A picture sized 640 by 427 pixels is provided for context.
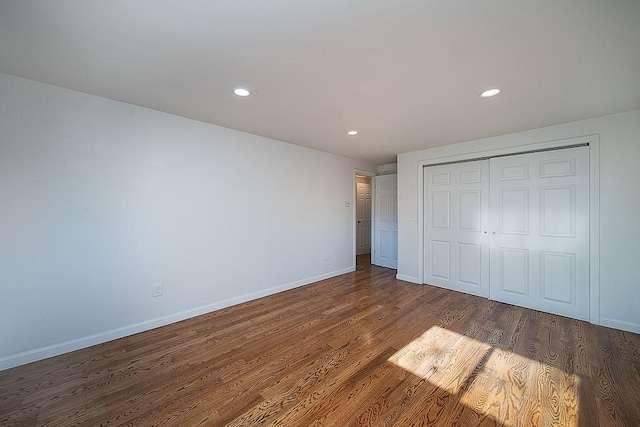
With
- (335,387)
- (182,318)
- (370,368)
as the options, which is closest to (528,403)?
(370,368)

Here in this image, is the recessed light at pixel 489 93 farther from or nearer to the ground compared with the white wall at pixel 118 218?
farther from the ground

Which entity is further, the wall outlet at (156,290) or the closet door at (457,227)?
the closet door at (457,227)

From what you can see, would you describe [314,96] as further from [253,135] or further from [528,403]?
[528,403]

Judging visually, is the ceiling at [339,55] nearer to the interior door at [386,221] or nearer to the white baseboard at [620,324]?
the white baseboard at [620,324]

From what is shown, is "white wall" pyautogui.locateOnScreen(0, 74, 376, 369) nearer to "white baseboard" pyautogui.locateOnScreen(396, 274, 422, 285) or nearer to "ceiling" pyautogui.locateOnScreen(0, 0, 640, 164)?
"ceiling" pyautogui.locateOnScreen(0, 0, 640, 164)

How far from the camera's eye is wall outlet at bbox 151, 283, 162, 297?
2680mm

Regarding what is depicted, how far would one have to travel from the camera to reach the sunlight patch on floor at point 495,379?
1.57 metres

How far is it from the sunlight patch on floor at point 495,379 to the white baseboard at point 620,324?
1468 mm

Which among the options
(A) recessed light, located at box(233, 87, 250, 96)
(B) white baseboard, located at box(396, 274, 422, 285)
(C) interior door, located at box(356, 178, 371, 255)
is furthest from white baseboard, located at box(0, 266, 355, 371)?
(C) interior door, located at box(356, 178, 371, 255)

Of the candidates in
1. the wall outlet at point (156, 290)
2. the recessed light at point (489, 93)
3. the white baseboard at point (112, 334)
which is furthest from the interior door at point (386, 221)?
the wall outlet at point (156, 290)

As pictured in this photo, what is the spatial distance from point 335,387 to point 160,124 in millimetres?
3122

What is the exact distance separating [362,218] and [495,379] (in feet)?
17.4

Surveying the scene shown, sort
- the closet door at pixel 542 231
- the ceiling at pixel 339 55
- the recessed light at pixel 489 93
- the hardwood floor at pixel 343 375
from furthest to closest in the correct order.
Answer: the closet door at pixel 542 231 < the recessed light at pixel 489 93 < the hardwood floor at pixel 343 375 < the ceiling at pixel 339 55

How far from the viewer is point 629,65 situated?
5.89 feet
